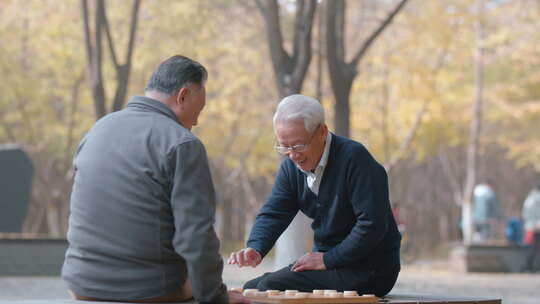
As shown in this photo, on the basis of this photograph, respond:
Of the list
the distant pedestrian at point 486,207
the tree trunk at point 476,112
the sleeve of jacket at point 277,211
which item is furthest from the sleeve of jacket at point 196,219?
the tree trunk at point 476,112

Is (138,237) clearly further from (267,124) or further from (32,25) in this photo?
(267,124)

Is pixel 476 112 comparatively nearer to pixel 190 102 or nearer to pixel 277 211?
pixel 277 211

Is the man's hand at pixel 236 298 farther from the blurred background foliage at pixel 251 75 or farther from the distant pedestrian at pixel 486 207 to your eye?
the distant pedestrian at pixel 486 207

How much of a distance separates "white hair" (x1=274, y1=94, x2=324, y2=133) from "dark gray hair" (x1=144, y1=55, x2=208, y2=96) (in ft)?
2.89

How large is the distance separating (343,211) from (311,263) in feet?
1.02

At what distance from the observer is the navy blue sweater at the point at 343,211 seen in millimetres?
5383

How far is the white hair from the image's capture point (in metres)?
5.36

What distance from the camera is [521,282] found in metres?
18.8

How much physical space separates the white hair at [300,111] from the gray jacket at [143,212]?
962 mm

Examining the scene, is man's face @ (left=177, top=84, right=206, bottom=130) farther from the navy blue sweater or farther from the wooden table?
the wooden table

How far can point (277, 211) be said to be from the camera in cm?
585

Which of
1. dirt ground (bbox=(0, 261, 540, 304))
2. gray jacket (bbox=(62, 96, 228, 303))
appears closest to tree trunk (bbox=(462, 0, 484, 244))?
dirt ground (bbox=(0, 261, 540, 304))

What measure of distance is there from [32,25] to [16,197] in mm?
9195

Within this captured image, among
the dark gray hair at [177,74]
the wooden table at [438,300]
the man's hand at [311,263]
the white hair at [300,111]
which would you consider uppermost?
the dark gray hair at [177,74]
